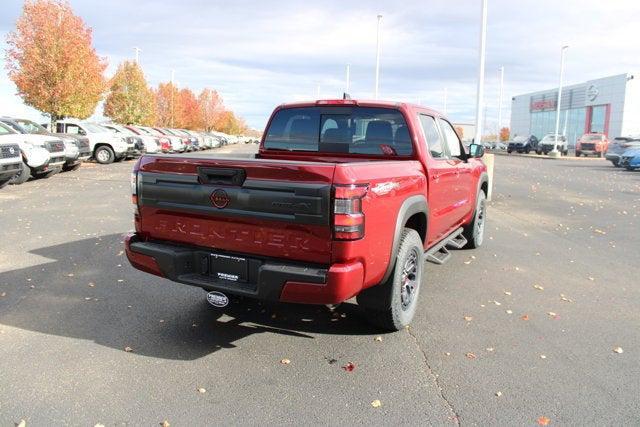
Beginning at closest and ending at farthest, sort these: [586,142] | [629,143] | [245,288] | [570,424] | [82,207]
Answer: [570,424] → [245,288] → [82,207] → [629,143] → [586,142]

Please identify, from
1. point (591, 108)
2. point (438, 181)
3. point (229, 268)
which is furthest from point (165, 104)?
point (229, 268)

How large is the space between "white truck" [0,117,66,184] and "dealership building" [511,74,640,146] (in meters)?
60.7

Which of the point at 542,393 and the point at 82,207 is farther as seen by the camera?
the point at 82,207

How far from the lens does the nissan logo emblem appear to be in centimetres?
378

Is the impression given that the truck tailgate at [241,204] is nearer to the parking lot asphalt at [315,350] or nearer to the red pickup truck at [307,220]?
the red pickup truck at [307,220]

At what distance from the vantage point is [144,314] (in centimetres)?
482

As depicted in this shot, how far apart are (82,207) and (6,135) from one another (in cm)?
439

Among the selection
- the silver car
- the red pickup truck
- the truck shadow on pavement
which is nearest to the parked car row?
the truck shadow on pavement

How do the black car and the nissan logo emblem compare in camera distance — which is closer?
the nissan logo emblem

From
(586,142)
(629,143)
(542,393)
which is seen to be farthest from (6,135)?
(586,142)

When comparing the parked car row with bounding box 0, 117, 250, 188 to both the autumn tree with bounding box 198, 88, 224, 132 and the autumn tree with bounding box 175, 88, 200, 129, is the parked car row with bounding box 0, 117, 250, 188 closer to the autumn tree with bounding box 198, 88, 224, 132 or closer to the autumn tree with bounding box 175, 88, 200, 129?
the autumn tree with bounding box 175, 88, 200, 129

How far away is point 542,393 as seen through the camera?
11.5ft

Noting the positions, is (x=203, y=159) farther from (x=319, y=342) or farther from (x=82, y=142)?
(x=82, y=142)

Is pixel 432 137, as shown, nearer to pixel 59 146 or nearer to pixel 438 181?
pixel 438 181
